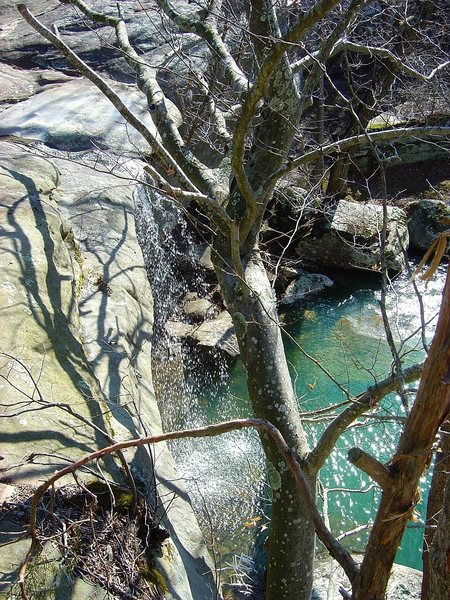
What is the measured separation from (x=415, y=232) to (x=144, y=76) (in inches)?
310

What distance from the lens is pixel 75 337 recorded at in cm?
396

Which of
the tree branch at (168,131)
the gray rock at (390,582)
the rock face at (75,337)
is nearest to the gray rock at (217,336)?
the rock face at (75,337)

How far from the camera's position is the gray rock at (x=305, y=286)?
967cm

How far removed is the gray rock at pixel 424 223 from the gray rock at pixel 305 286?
2243 millimetres

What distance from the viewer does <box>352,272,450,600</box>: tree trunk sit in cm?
168

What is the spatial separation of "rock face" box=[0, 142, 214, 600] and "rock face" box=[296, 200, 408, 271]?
15.2 ft

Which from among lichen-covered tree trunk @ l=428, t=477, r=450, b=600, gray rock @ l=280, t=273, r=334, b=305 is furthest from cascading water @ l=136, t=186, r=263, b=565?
lichen-covered tree trunk @ l=428, t=477, r=450, b=600

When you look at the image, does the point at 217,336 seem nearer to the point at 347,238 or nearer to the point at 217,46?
the point at 347,238

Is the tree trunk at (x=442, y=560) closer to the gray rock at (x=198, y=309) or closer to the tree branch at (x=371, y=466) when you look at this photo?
the tree branch at (x=371, y=466)

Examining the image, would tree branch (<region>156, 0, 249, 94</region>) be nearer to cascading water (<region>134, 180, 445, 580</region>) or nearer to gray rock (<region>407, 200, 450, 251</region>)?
cascading water (<region>134, 180, 445, 580</region>)

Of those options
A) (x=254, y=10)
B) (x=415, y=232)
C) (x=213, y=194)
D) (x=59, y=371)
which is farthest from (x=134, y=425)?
(x=415, y=232)

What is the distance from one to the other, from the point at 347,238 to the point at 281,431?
7056mm

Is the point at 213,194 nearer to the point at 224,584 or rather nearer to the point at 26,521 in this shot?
the point at 26,521

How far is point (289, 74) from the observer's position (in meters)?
3.93
